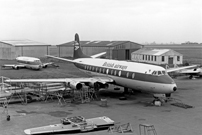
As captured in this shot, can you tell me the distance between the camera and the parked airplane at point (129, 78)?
2564 centimetres

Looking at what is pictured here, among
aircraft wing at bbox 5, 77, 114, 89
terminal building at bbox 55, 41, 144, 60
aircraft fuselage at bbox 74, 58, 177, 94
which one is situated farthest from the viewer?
terminal building at bbox 55, 41, 144, 60

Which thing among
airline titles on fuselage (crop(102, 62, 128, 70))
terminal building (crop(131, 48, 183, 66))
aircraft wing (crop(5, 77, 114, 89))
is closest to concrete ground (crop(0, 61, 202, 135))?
aircraft wing (crop(5, 77, 114, 89))

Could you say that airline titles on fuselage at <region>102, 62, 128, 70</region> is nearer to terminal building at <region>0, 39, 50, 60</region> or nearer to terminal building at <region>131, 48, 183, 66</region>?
terminal building at <region>131, 48, 183, 66</region>

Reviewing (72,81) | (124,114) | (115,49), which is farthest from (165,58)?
(124,114)

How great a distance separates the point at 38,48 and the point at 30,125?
63.9 m

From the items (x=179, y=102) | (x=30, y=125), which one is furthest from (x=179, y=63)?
(x=30, y=125)

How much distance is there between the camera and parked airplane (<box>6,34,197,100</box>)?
25641mm

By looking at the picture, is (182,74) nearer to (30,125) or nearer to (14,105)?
(14,105)

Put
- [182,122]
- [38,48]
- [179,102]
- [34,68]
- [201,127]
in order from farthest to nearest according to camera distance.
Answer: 1. [38,48]
2. [34,68]
3. [179,102]
4. [182,122]
5. [201,127]

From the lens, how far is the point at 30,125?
19.3 meters

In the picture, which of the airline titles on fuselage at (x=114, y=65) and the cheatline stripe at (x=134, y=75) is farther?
the airline titles on fuselage at (x=114, y=65)

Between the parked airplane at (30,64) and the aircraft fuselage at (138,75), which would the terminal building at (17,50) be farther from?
the aircraft fuselage at (138,75)

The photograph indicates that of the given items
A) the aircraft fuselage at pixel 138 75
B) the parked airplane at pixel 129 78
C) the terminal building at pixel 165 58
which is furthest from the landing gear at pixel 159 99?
the terminal building at pixel 165 58

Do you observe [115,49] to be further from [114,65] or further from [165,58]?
[114,65]
